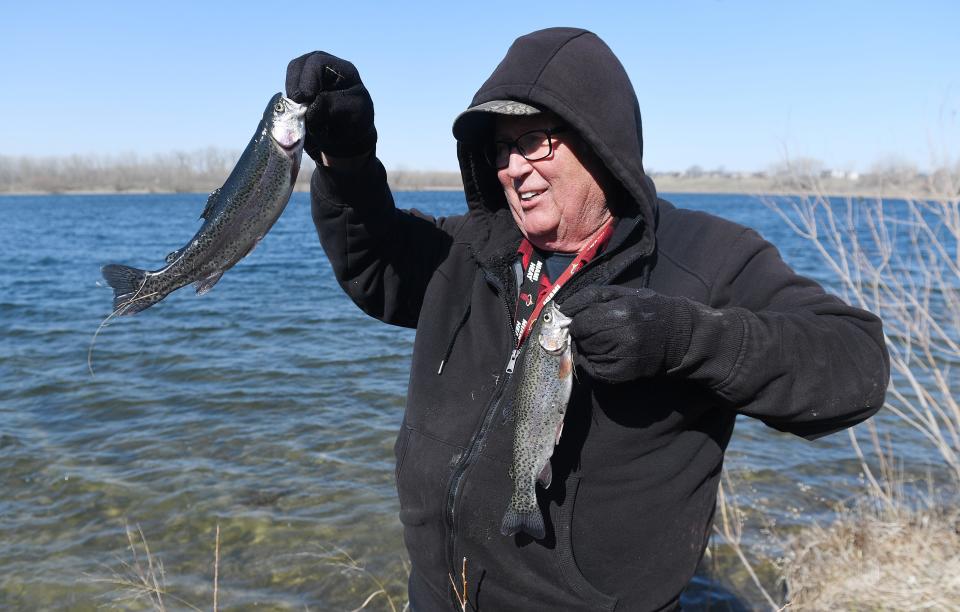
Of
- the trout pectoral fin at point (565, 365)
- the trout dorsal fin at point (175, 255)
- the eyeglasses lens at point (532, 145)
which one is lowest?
the trout pectoral fin at point (565, 365)

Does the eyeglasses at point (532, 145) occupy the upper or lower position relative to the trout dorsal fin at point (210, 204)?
upper

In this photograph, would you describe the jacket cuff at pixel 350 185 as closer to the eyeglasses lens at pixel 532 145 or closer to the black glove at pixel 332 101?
the black glove at pixel 332 101

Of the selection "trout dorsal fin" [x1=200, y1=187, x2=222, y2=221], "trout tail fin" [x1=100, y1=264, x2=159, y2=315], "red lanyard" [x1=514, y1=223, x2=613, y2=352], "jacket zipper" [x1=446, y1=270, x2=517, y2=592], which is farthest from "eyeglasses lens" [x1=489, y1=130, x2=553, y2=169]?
"trout tail fin" [x1=100, y1=264, x2=159, y2=315]

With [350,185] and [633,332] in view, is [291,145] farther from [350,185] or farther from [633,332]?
[633,332]

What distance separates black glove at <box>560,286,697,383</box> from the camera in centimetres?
226

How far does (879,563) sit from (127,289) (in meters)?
5.61

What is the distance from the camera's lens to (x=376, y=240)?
10.2 feet

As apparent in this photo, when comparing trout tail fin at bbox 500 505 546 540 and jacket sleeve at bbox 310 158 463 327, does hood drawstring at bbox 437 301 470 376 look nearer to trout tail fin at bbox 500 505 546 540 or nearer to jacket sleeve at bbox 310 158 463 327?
jacket sleeve at bbox 310 158 463 327

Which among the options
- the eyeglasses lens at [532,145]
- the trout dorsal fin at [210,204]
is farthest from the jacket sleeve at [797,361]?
the trout dorsal fin at [210,204]

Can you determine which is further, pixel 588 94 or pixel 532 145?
pixel 532 145

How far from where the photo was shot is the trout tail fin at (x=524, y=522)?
8.27 ft

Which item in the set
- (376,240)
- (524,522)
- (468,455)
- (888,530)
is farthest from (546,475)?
(888,530)

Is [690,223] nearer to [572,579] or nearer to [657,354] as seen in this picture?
[657,354]

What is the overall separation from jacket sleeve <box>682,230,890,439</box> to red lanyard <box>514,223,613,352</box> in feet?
2.04
